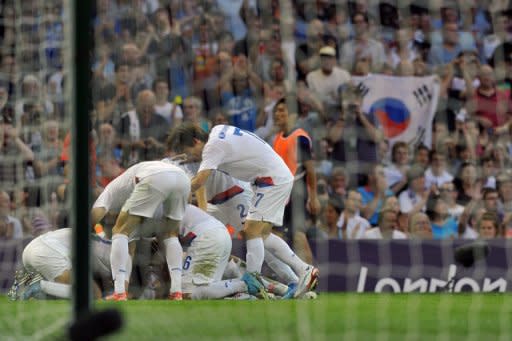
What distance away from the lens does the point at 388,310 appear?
7.74 meters

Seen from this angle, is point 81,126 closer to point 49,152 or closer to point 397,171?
point 49,152

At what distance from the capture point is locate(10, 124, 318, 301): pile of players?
980 centimetres

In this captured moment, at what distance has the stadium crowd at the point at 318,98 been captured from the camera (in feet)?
35.4

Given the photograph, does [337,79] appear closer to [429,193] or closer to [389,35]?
[389,35]

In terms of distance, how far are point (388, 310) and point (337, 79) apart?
12.7 feet

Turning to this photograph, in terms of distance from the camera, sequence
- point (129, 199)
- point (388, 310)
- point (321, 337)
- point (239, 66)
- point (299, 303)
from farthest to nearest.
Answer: point (239, 66)
point (129, 199)
point (299, 303)
point (388, 310)
point (321, 337)

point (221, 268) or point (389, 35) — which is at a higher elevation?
point (389, 35)

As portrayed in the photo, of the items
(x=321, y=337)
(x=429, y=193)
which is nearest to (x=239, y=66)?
(x=429, y=193)

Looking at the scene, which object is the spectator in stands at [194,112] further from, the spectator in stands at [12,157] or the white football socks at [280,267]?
the spectator in stands at [12,157]

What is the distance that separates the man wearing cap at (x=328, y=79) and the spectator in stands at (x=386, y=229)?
4.24ft

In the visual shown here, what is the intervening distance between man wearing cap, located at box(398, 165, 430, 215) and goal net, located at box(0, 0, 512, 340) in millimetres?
22

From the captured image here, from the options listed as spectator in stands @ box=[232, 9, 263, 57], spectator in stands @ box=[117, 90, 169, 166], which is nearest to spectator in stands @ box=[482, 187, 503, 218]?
spectator in stands @ box=[232, 9, 263, 57]

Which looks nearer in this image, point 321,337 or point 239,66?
point 321,337

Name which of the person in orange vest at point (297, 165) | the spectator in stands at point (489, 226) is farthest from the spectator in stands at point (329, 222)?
the spectator in stands at point (489, 226)
